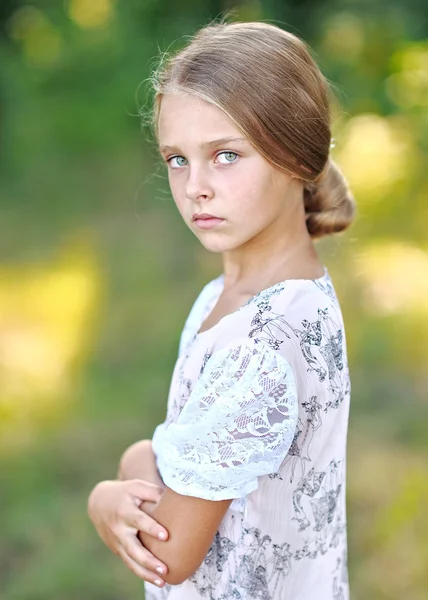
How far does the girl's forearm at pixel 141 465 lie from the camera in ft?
4.61

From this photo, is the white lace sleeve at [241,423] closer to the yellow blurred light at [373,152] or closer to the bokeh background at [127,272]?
the bokeh background at [127,272]

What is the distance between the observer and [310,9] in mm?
5594

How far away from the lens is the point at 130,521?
1.32m

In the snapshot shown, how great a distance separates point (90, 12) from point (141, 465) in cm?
526

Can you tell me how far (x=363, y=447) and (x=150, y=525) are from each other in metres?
2.01

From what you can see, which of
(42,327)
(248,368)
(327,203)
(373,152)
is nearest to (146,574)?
(248,368)

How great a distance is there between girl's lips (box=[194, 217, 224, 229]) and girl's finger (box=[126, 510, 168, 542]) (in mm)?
428

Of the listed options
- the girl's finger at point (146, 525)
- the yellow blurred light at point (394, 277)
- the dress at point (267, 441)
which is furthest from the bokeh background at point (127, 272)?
the girl's finger at point (146, 525)

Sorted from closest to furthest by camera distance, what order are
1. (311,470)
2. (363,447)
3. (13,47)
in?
1. (311,470)
2. (363,447)
3. (13,47)

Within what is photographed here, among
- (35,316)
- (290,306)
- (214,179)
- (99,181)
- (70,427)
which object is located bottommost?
(290,306)

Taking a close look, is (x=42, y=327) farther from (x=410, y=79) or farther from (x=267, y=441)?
(x=267, y=441)

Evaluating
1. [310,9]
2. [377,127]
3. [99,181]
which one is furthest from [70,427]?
[310,9]

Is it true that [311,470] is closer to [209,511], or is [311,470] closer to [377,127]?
[209,511]

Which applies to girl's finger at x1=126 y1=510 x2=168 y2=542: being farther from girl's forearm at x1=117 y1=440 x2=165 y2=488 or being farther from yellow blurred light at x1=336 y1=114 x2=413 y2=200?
yellow blurred light at x1=336 y1=114 x2=413 y2=200
